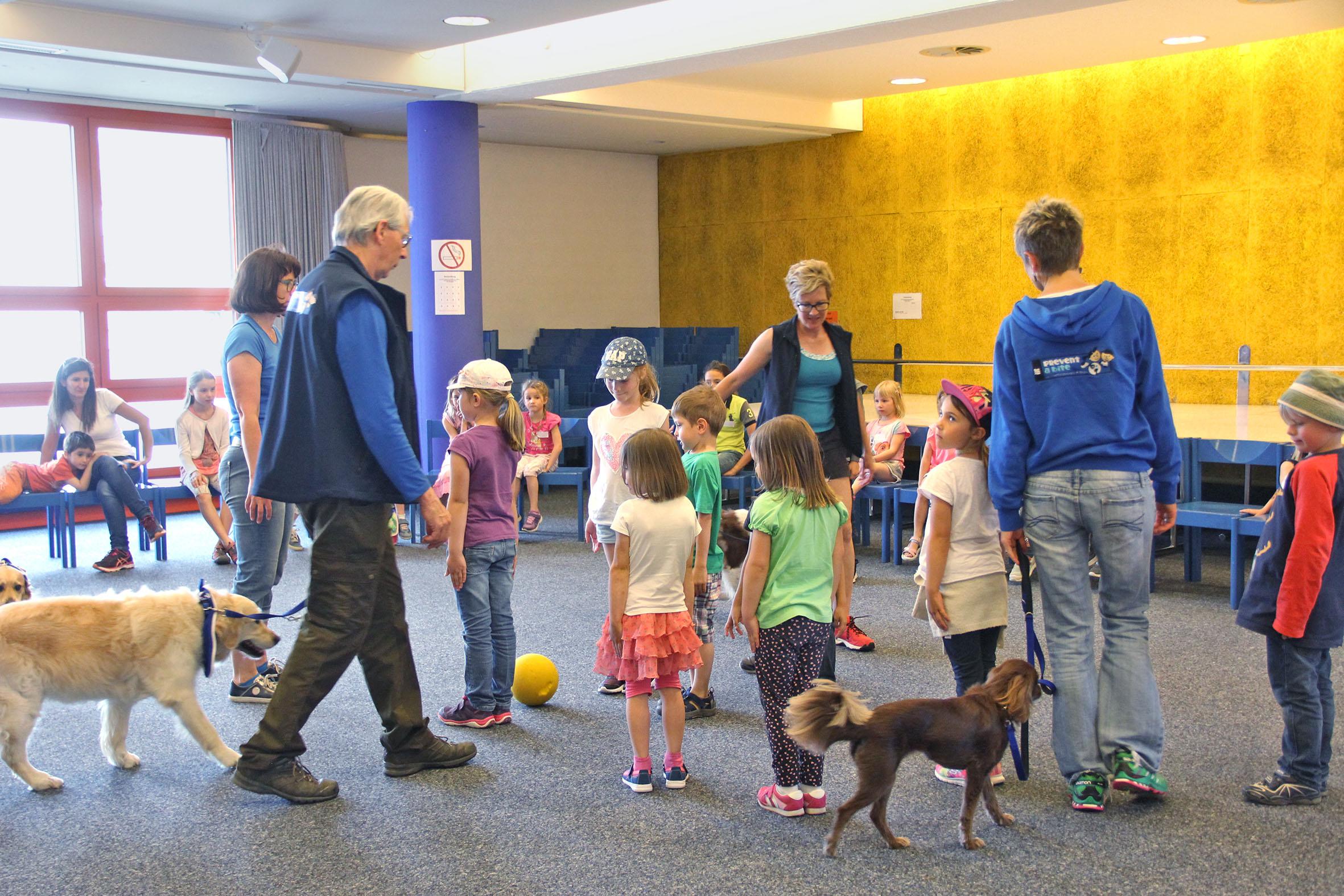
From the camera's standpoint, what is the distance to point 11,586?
3.58 meters

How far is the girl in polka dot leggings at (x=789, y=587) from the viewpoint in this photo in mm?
2986

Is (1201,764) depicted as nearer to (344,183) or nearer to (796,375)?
(796,375)

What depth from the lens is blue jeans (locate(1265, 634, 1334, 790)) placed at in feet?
9.77

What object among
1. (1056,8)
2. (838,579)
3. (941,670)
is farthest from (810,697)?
(1056,8)

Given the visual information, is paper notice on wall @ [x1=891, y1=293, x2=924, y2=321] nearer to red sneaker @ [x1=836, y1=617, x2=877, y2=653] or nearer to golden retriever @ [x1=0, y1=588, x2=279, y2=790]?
red sneaker @ [x1=836, y1=617, x2=877, y2=653]

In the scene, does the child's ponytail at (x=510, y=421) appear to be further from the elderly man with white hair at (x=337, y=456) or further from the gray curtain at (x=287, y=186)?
the gray curtain at (x=287, y=186)

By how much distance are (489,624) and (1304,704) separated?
95.0 inches

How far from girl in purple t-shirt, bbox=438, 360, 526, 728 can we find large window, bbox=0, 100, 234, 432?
6.22 metres

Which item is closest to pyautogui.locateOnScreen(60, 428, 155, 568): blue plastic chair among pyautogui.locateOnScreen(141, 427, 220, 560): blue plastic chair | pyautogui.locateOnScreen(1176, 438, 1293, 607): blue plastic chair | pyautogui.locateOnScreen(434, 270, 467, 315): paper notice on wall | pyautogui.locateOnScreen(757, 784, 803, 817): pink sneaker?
pyautogui.locateOnScreen(141, 427, 220, 560): blue plastic chair

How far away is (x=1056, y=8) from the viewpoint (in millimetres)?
5426

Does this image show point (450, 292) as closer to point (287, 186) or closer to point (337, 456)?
point (287, 186)

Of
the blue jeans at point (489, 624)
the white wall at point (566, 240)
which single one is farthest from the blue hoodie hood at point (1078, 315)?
the white wall at point (566, 240)

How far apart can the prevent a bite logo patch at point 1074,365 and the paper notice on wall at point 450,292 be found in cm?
574

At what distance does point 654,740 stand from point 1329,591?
6.51 ft
